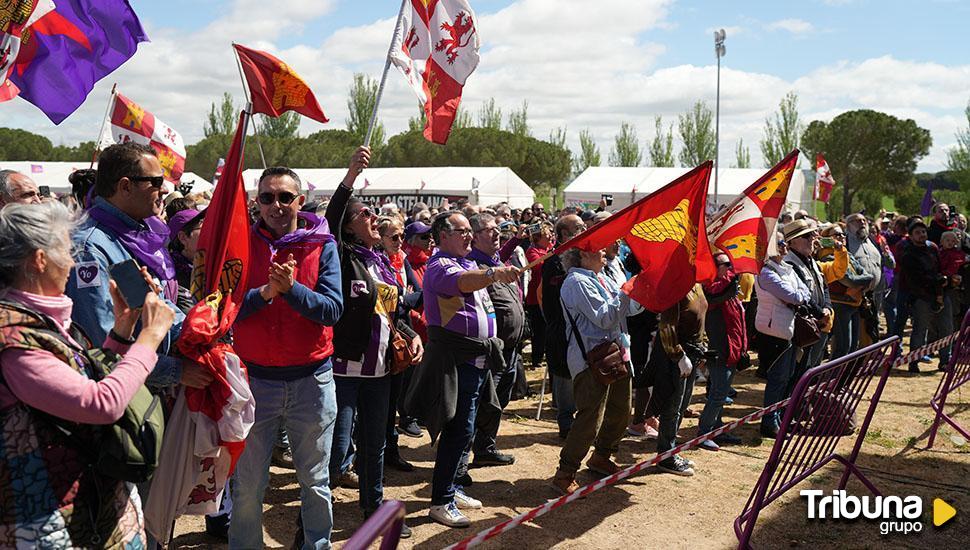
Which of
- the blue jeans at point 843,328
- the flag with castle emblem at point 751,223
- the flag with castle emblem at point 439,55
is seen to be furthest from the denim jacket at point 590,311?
the blue jeans at point 843,328

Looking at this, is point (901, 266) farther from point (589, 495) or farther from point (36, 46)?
point (36, 46)

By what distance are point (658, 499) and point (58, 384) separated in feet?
15.5

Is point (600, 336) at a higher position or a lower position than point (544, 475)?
higher

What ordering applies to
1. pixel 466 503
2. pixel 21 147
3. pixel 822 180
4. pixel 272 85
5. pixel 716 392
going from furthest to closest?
pixel 21 147, pixel 822 180, pixel 716 392, pixel 466 503, pixel 272 85

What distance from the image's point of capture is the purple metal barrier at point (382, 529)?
6.30ft

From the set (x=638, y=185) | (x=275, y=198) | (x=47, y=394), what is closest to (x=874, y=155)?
(x=638, y=185)

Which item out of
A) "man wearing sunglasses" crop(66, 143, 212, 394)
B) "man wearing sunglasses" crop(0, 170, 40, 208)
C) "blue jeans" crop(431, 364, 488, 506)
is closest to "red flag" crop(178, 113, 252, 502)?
"man wearing sunglasses" crop(66, 143, 212, 394)

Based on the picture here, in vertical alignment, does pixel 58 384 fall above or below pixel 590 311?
above

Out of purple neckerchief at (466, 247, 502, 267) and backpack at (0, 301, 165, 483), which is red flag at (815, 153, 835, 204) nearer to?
purple neckerchief at (466, 247, 502, 267)

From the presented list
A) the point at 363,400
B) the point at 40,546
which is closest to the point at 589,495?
the point at 363,400

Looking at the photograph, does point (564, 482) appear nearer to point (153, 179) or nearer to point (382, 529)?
point (153, 179)

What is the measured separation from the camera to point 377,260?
509 cm

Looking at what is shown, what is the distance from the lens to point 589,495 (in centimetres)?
605

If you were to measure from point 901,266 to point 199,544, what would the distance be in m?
10.0
